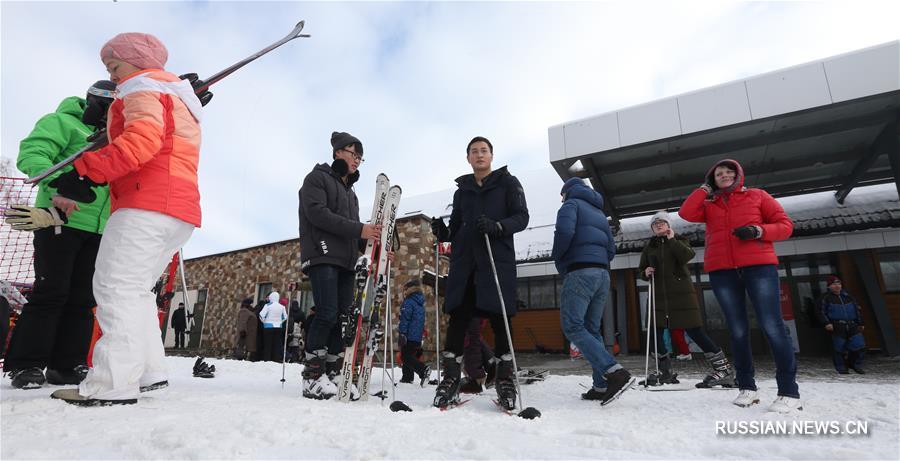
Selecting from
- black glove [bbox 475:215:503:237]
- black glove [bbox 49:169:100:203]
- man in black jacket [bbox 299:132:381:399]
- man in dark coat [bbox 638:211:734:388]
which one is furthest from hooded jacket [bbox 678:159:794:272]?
black glove [bbox 49:169:100:203]

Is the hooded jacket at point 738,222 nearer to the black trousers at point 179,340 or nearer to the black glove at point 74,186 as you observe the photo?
the black glove at point 74,186

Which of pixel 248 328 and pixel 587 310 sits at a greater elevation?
pixel 587 310

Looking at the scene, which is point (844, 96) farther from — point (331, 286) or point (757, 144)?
point (331, 286)

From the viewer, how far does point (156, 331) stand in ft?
8.20

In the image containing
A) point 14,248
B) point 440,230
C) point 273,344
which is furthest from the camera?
point 273,344

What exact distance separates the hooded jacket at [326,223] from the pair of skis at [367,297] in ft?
0.63

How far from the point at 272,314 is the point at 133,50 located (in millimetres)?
8319

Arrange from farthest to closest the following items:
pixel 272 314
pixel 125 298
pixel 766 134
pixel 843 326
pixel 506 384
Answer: pixel 272 314, pixel 766 134, pixel 843 326, pixel 506 384, pixel 125 298

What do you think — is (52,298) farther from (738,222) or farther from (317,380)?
(738,222)

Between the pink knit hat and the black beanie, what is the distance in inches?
52.6

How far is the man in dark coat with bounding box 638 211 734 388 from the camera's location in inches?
184

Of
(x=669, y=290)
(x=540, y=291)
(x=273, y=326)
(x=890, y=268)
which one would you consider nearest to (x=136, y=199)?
(x=669, y=290)

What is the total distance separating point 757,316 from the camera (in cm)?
297

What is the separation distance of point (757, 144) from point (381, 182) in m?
8.36
